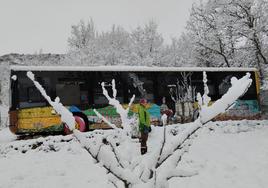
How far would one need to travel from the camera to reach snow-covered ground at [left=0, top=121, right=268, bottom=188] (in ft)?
23.7

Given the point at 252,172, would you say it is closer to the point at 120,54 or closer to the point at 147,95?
the point at 147,95

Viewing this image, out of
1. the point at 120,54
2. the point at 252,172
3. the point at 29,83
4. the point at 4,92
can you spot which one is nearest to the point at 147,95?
the point at 29,83

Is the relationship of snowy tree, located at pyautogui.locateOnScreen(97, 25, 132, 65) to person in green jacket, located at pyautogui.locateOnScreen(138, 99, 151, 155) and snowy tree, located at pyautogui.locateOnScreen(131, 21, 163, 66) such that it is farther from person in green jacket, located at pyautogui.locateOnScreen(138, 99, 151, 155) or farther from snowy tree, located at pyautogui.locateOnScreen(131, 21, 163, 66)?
person in green jacket, located at pyautogui.locateOnScreen(138, 99, 151, 155)

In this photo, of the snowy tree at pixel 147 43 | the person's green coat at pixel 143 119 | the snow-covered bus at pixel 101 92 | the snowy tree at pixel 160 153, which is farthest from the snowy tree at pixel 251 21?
Answer: the snowy tree at pixel 160 153

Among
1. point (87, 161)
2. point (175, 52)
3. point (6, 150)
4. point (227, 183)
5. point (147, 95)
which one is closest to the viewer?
point (227, 183)

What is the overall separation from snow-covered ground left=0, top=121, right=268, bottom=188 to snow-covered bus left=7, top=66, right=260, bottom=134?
3.28 metres

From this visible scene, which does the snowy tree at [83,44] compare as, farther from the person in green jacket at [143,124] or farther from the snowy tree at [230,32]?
the person in green jacket at [143,124]

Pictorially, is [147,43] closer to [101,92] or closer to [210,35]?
[210,35]

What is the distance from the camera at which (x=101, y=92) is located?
15.7 metres

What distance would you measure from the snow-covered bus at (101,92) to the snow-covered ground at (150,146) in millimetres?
3279

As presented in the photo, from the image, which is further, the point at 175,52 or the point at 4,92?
the point at 4,92

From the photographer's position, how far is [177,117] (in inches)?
667

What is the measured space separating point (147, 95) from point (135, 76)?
1.00 meters

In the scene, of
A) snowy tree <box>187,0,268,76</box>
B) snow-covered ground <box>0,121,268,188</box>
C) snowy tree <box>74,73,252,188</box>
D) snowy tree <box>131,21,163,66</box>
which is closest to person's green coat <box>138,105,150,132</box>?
snow-covered ground <box>0,121,268,188</box>
